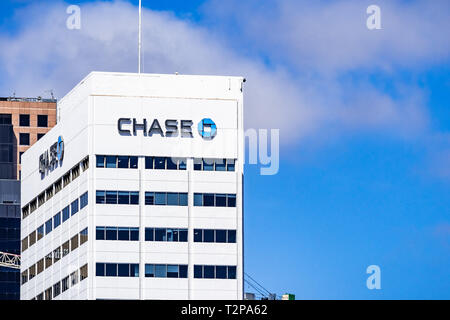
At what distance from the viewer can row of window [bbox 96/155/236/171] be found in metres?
178

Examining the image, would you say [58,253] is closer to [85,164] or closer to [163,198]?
[85,164]

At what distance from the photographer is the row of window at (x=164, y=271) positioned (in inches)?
6777

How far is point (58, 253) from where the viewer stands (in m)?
184

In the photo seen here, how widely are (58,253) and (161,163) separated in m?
20.4

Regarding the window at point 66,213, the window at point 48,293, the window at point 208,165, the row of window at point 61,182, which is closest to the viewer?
the window at point 208,165

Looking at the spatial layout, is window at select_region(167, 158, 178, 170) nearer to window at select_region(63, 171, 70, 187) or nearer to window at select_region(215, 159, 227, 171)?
window at select_region(215, 159, 227, 171)

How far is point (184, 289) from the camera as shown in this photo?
171250 millimetres

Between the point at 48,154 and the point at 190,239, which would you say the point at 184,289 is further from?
the point at 48,154

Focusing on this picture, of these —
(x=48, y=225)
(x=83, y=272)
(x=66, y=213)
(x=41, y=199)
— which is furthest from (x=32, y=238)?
(x=83, y=272)

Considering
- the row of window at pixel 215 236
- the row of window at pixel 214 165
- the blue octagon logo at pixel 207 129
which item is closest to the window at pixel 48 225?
the row of window at pixel 214 165

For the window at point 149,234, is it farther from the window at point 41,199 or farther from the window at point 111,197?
the window at point 41,199

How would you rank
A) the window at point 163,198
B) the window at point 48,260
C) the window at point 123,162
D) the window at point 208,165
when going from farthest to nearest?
the window at point 48,260 < the window at point 208,165 < the window at point 123,162 < the window at point 163,198

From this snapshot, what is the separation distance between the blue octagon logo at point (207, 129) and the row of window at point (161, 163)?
11.3ft
